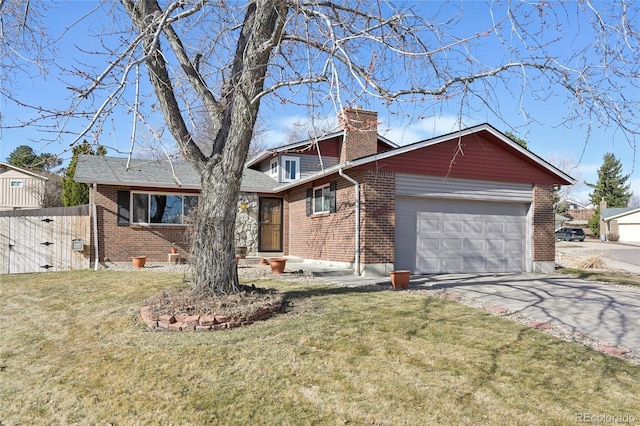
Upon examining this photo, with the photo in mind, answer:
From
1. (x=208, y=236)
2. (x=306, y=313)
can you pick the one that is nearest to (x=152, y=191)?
(x=208, y=236)

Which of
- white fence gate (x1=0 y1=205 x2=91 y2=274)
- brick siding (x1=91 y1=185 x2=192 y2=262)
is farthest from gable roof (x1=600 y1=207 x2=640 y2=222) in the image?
white fence gate (x1=0 y1=205 x2=91 y2=274)

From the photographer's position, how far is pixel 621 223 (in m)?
43.6

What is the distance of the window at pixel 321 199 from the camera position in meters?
12.7

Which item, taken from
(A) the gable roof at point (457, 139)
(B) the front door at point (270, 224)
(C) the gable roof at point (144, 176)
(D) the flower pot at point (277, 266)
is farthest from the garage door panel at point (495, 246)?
(C) the gable roof at point (144, 176)

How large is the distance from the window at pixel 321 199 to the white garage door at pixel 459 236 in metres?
2.33

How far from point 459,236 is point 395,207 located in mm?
2237

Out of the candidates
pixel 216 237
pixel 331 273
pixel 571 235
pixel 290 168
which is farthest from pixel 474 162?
pixel 571 235

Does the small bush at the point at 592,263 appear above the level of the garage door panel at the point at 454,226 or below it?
below

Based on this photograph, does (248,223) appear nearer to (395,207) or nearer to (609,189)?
(395,207)

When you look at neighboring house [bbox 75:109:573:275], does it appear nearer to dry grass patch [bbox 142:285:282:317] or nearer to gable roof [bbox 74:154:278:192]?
gable roof [bbox 74:154:278:192]

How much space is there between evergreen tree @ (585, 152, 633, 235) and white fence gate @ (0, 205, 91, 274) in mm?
50455

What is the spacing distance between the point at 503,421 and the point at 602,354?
2.33 metres

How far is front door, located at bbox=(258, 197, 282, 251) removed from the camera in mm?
15641

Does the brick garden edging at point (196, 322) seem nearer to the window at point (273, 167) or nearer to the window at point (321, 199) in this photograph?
the window at point (321, 199)
